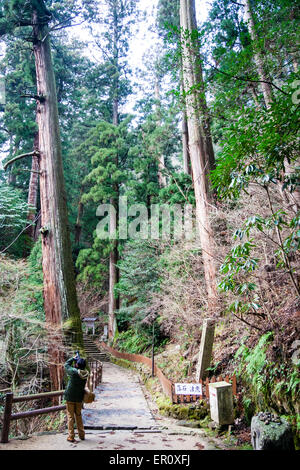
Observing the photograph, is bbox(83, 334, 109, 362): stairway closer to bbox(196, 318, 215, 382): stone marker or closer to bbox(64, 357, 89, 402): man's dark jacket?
bbox(196, 318, 215, 382): stone marker

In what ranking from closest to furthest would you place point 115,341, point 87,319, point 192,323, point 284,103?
point 284,103, point 192,323, point 115,341, point 87,319

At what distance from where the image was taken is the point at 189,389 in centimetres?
571

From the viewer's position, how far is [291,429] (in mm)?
3688

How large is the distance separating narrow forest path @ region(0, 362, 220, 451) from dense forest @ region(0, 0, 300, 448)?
3.80 ft

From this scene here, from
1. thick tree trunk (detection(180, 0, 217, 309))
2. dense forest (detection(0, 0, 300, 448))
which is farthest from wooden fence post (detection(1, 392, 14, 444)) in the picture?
thick tree trunk (detection(180, 0, 217, 309))

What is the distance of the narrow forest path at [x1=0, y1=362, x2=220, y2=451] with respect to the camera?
162 inches

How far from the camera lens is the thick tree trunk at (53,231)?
6.96 meters

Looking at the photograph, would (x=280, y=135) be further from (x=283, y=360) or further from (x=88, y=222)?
(x=88, y=222)

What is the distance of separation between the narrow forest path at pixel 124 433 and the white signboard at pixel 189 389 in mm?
595

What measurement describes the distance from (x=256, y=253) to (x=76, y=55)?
76.0 ft

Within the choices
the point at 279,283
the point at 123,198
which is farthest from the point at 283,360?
the point at 123,198

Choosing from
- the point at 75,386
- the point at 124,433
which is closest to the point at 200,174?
the point at 75,386

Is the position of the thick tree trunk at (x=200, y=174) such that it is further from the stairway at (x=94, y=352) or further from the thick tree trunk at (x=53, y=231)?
the stairway at (x=94, y=352)

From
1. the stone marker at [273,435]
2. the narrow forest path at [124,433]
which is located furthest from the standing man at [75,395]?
the stone marker at [273,435]
